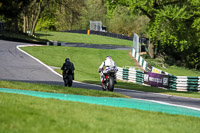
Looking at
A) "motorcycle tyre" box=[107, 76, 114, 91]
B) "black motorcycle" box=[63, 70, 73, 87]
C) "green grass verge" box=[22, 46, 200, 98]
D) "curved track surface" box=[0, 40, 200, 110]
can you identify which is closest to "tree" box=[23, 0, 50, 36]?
"green grass verge" box=[22, 46, 200, 98]

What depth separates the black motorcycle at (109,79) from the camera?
1525 centimetres

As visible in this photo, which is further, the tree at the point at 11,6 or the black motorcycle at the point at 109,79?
the tree at the point at 11,6

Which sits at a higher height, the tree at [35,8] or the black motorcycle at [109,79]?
the tree at [35,8]

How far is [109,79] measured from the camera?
15.6 meters

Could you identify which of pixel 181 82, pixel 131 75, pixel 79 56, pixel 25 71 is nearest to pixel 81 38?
pixel 79 56

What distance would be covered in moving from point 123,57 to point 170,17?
8300mm

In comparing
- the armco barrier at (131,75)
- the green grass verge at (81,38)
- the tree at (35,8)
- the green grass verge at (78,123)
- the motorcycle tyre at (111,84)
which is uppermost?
the tree at (35,8)

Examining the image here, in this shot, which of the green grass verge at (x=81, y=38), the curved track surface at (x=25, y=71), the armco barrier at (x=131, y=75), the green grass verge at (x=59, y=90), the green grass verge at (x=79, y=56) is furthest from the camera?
the green grass verge at (x=81, y=38)

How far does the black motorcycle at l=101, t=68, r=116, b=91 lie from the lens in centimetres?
1525

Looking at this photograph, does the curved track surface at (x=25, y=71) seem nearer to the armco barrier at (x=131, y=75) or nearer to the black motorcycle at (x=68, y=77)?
the black motorcycle at (x=68, y=77)

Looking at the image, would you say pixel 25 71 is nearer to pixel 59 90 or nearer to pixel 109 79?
pixel 109 79

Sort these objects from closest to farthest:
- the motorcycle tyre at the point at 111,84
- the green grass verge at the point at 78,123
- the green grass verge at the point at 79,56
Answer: the green grass verge at the point at 78,123, the motorcycle tyre at the point at 111,84, the green grass verge at the point at 79,56

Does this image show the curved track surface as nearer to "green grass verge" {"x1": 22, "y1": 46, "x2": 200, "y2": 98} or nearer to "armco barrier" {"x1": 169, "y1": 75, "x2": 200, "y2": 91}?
"green grass verge" {"x1": 22, "y1": 46, "x2": 200, "y2": 98}

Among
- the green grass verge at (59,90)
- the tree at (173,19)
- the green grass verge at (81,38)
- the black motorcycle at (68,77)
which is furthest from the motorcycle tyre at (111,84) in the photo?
the green grass verge at (81,38)
